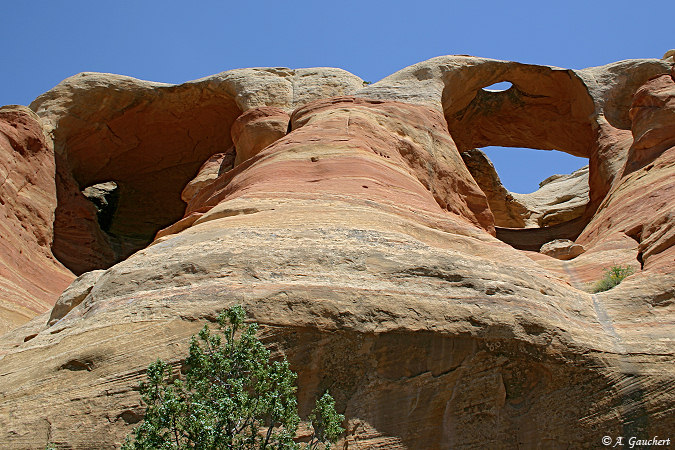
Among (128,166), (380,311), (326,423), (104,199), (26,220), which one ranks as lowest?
(326,423)

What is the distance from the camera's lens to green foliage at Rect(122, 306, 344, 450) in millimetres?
6105

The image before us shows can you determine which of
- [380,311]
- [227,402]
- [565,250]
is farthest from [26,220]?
[227,402]

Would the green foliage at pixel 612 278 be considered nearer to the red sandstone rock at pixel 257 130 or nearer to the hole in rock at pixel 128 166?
the red sandstone rock at pixel 257 130

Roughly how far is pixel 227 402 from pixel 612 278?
19.4 ft

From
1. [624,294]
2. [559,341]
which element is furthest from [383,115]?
[559,341]

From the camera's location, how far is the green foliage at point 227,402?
20.0 feet

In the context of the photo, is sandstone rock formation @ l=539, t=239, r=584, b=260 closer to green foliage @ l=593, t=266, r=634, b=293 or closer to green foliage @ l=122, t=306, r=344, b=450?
green foliage @ l=593, t=266, r=634, b=293

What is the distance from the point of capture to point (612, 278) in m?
10.2

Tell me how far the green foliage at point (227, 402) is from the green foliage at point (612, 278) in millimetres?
4676

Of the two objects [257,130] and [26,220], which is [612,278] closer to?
[257,130]

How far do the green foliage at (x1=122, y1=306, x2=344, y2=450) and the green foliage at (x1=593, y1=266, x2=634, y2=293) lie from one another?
4.68m

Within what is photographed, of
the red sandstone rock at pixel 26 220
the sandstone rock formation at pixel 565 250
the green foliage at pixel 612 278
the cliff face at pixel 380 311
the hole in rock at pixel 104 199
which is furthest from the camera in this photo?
Answer: the hole in rock at pixel 104 199

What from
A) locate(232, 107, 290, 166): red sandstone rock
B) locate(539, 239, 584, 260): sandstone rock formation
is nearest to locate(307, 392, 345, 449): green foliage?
locate(539, 239, 584, 260): sandstone rock formation

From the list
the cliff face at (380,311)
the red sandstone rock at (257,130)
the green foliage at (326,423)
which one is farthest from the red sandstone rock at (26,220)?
the green foliage at (326,423)
